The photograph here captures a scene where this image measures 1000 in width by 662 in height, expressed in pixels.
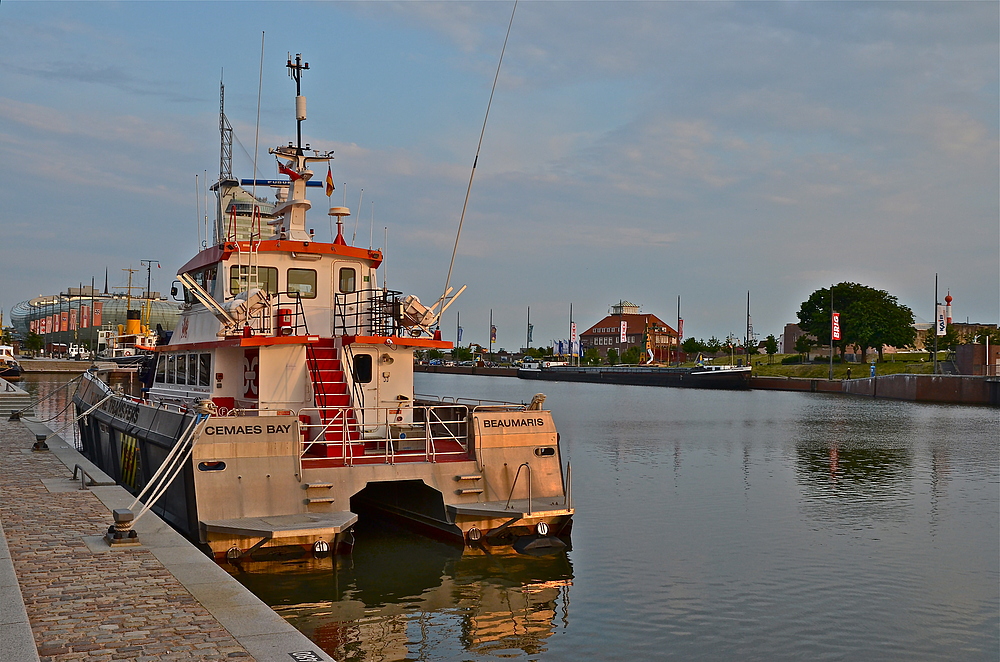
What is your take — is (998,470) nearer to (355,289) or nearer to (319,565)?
(355,289)

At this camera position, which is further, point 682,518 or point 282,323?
point 682,518

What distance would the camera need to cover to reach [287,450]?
13.6 m

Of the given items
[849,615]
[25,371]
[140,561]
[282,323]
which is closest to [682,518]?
[849,615]

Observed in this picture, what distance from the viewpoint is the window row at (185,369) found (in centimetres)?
1808

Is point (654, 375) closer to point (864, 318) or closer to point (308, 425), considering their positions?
point (864, 318)

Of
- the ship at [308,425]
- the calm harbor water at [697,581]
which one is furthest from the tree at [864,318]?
the ship at [308,425]

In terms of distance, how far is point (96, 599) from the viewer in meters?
9.06

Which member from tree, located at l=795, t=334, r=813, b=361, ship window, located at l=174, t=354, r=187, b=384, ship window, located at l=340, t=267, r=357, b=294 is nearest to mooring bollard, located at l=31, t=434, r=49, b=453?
ship window, located at l=174, t=354, r=187, b=384

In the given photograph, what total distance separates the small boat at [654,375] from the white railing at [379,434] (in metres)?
81.6

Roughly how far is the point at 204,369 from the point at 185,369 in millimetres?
1506

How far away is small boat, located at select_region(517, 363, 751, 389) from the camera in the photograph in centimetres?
9525

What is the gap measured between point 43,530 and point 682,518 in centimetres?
1326

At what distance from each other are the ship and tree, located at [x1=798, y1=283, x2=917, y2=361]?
9337 cm

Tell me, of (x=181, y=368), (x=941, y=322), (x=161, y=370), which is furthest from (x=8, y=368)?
(x=941, y=322)
